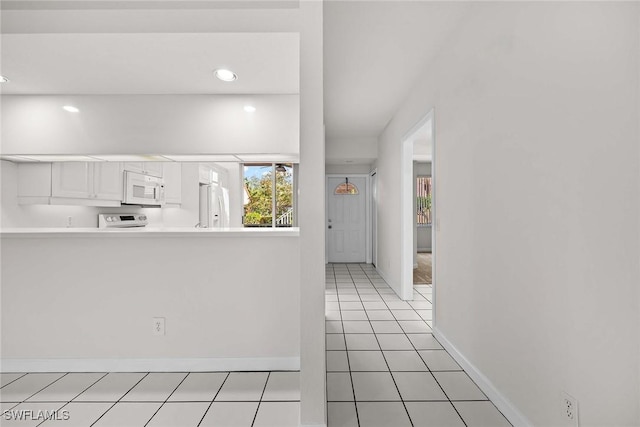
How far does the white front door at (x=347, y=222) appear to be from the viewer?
6.95 meters

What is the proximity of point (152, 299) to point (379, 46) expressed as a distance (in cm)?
272

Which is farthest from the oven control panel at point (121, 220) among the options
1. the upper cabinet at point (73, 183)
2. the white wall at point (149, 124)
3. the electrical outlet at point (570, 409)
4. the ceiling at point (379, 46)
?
the electrical outlet at point (570, 409)

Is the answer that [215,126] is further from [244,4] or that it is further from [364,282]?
[364,282]

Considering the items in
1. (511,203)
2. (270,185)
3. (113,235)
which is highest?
(270,185)

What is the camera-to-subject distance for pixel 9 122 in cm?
288

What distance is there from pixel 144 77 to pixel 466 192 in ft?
8.83

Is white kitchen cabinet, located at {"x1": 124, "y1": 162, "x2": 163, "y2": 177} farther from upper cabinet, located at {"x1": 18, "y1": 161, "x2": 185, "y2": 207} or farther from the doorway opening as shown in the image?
the doorway opening

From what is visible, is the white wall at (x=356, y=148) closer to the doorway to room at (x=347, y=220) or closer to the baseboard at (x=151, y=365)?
the doorway to room at (x=347, y=220)

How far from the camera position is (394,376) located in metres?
2.15

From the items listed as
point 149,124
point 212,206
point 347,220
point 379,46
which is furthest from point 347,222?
point 149,124

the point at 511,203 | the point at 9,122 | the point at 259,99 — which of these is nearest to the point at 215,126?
the point at 259,99

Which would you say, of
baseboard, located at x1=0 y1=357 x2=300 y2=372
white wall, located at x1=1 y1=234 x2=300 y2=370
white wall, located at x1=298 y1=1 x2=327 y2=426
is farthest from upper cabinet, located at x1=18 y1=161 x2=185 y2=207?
white wall, located at x1=298 y1=1 x2=327 y2=426

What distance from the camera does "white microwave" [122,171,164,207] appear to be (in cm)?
365

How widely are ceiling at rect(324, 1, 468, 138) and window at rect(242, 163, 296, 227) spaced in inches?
97.7
